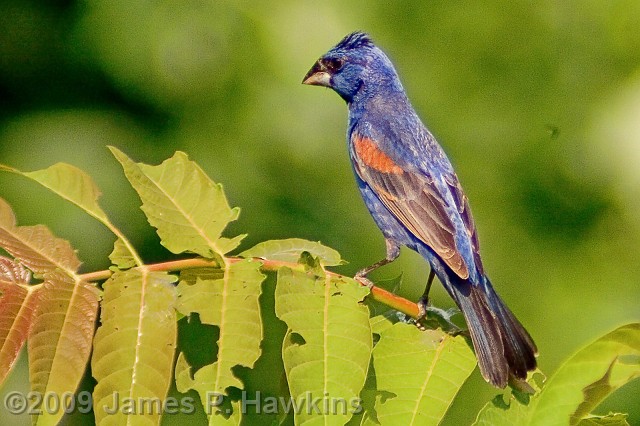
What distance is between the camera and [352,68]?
12.4ft

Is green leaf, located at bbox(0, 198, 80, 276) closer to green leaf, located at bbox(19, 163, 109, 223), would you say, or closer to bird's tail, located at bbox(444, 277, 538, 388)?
green leaf, located at bbox(19, 163, 109, 223)

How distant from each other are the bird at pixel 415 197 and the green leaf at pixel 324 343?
21cm

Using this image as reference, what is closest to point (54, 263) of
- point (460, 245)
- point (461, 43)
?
point (460, 245)

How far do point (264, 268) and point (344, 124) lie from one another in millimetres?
2591

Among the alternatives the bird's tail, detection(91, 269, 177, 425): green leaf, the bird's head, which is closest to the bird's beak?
the bird's head

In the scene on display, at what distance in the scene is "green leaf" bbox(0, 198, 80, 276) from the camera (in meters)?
1.81

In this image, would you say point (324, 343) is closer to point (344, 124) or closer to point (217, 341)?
point (217, 341)

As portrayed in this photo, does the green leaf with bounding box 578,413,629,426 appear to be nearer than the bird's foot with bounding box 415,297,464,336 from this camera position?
Yes

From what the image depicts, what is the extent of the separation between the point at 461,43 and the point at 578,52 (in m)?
0.62

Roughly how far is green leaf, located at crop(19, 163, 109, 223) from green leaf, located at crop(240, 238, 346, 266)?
1.12 feet

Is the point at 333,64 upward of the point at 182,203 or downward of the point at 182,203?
upward

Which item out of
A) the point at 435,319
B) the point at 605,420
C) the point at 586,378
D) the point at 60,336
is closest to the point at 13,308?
the point at 60,336

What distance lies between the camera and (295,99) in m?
4.54

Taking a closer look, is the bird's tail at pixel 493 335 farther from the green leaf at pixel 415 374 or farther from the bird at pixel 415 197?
the green leaf at pixel 415 374
